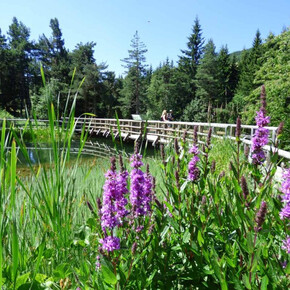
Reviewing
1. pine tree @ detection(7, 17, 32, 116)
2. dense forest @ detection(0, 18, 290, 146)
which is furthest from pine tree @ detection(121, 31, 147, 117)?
pine tree @ detection(7, 17, 32, 116)

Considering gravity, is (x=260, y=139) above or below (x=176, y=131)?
above

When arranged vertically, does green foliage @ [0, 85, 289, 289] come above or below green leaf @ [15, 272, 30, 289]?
above

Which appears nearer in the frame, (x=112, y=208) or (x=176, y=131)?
(x=112, y=208)

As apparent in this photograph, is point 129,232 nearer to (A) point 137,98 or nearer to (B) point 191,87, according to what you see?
(A) point 137,98

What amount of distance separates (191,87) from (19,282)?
53.5 metres

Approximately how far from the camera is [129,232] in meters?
1.28

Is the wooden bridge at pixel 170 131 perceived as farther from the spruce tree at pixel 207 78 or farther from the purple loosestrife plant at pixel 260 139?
the spruce tree at pixel 207 78

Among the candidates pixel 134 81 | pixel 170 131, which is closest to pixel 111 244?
pixel 170 131

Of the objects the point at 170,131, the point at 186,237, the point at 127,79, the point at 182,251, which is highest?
the point at 127,79

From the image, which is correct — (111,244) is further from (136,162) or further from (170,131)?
(170,131)

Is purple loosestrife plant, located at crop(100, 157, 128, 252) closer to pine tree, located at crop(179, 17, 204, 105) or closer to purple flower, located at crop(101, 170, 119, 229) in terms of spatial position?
purple flower, located at crop(101, 170, 119, 229)

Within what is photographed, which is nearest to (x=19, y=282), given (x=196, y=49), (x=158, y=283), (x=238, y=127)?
(x=158, y=283)

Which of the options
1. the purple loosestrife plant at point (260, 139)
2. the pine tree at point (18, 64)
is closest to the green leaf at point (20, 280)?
the purple loosestrife plant at point (260, 139)

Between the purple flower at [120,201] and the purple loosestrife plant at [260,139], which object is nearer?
the purple flower at [120,201]
